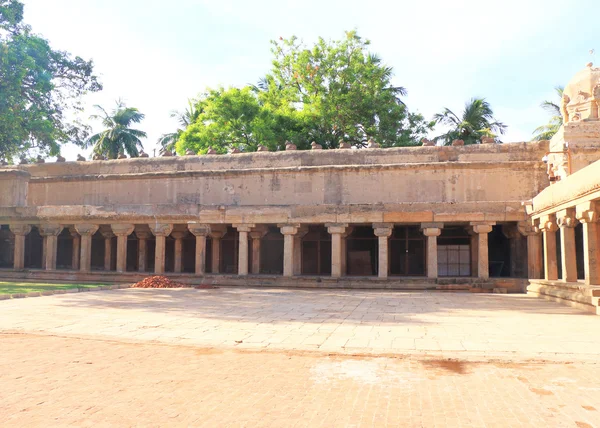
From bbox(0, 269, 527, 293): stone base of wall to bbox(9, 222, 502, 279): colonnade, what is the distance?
0.32 meters

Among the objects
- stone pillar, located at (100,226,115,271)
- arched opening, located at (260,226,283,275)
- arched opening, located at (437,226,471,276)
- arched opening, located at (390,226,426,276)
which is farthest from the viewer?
arched opening, located at (260,226,283,275)

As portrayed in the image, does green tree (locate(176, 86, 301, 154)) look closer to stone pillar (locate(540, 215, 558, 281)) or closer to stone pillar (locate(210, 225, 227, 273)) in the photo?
stone pillar (locate(210, 225, 227, 273))

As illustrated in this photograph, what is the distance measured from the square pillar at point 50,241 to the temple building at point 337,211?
58 millimetres

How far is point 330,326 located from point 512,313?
5.12 m

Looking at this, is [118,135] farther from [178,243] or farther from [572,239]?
[572,239]

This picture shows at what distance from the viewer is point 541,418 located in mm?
4660

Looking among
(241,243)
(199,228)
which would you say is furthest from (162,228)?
(241,243)

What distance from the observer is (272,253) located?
86.6ft

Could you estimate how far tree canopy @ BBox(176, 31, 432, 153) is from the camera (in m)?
33.8

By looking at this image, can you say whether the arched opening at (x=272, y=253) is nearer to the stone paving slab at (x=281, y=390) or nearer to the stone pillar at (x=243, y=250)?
the stone pillar at (x=243, y=250)

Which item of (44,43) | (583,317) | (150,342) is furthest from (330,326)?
(44,43)

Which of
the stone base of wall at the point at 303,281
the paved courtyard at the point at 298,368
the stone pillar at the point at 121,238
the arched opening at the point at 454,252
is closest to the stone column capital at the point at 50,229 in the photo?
A: the stone base of wall at the point at 303,281

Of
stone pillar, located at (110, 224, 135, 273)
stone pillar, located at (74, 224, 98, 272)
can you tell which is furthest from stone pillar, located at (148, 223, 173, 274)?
stone pillar, located at (74, 224, 98, 272)

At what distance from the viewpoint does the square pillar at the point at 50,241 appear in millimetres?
23609
